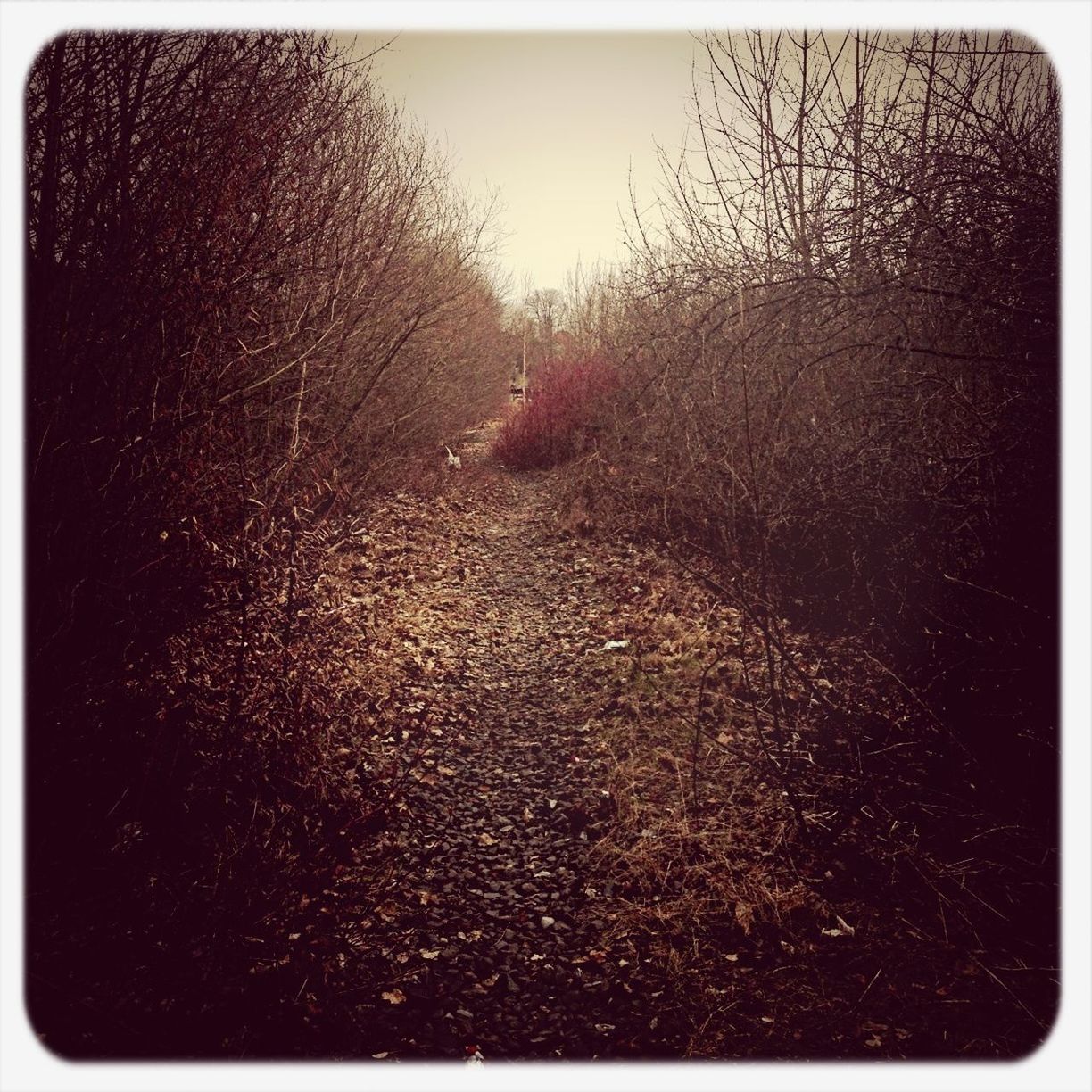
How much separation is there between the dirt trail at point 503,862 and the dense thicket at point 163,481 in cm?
67

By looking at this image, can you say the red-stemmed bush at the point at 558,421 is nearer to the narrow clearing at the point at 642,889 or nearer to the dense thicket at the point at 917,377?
the dense thicket at the point at 917,377

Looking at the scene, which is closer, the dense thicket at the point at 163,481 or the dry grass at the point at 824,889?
the dry grass at the point at 824,889

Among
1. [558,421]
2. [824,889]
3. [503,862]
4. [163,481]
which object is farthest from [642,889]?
[558,421]

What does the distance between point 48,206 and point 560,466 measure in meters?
11.3

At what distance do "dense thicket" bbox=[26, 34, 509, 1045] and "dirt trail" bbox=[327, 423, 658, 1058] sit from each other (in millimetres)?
665

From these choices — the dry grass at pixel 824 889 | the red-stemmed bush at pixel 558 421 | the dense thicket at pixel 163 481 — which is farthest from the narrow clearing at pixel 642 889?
the red-stemmed bush at pixel 558 421

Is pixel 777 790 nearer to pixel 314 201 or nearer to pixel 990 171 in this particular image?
pixel 990 171

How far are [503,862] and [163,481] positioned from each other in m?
3.05

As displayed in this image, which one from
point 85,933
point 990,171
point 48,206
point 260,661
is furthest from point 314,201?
point 85,933

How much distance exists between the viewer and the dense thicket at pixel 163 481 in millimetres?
3027

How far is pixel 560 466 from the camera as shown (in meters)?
13.9

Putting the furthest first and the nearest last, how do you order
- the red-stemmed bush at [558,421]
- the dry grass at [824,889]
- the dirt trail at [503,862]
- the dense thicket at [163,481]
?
the red-stemmed bush at [558,421], the dense thicket at [163,481], the dirt trail at [503,862], the dry grass at [824,889]

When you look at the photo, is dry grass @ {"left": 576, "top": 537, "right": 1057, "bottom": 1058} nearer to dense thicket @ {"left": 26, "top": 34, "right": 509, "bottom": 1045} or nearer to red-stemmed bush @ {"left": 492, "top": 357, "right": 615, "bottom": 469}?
dense thicket @ {"left": 26, "top": 34, "right": 509, "bottom": 1045}

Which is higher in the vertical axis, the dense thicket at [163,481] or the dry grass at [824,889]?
the dense thicket at [163,481]
